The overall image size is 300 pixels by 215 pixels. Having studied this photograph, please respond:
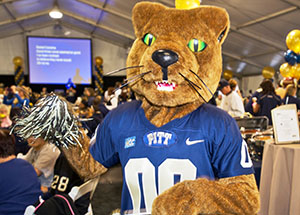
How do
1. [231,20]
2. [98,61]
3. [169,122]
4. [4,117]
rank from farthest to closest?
[98,61] → [231,20] → [4,117] → [169,122]

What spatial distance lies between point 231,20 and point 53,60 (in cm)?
773

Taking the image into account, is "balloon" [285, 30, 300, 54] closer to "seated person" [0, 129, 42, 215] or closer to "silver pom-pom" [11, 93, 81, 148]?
"seated person" [0, 129, 42, 215]

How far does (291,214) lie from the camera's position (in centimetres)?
185

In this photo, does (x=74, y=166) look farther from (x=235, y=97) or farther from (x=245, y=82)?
(x=245, y=82)

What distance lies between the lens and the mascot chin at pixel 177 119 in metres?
0.96

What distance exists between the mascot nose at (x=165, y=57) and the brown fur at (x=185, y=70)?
0.06 feet

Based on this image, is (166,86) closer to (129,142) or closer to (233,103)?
(129,142)

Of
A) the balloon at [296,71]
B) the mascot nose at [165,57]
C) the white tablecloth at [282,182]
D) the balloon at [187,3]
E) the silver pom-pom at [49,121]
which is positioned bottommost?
the white tablecloth at [282,182]

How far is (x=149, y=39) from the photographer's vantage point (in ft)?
3.45

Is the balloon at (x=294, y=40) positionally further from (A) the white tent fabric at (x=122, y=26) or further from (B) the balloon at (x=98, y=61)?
(B) the balloon at (x=98, y=61)

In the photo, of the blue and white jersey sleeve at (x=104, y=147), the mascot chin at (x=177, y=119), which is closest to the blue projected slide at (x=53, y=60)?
the blue and white jersey sleeve at (x=104, y=147)

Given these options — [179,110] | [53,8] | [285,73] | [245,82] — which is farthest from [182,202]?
[245,82]

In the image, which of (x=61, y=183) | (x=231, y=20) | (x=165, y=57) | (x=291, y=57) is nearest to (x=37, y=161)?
(x=61, y=183)

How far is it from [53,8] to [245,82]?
A: 8.77 metres
